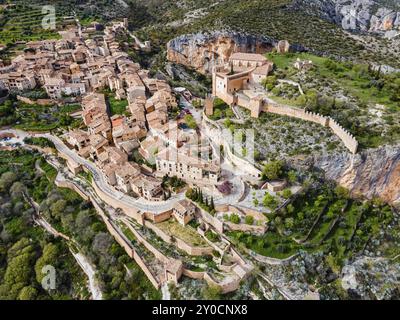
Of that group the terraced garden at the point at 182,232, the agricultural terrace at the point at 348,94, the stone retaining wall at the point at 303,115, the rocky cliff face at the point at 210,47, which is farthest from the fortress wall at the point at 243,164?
the rocky cliff face at the point at 210,47

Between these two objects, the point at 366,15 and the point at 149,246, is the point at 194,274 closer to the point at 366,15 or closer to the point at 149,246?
the point at 149,246

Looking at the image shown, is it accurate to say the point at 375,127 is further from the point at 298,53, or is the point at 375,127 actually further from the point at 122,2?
the point at 122,2

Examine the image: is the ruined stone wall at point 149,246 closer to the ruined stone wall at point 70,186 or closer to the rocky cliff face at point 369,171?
the ruined stone wall at point 70,186

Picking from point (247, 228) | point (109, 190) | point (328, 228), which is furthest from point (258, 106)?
point (109, 190)

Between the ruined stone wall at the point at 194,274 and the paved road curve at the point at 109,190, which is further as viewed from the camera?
the paved road curve at the point at 109,190

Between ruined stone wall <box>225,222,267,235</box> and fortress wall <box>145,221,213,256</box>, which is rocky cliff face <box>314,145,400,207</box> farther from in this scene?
fortress wall <box>145,221,213,256</box>

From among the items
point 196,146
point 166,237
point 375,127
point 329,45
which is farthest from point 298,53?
point 166,237

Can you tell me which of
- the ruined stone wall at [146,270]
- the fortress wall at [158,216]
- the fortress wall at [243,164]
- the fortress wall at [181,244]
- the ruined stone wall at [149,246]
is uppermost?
the fortress wall at [243,164]
